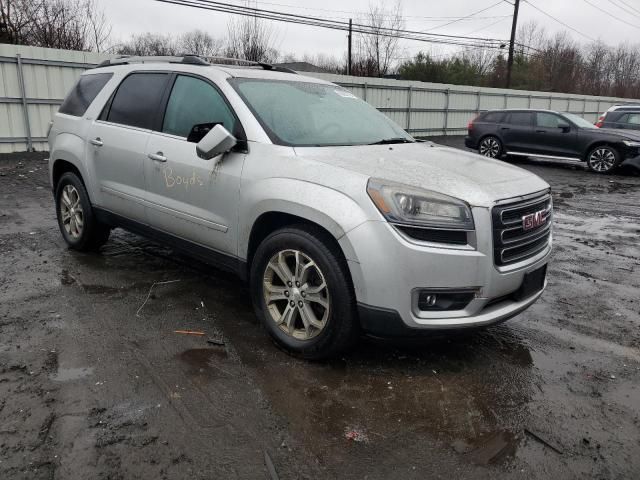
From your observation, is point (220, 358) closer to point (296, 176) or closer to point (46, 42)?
point (296, 176)

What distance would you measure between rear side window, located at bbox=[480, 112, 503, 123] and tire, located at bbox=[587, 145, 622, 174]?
2.87 m

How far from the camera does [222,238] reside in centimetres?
377

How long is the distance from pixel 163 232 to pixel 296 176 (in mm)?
1589

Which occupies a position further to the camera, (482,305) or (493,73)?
(493,73)

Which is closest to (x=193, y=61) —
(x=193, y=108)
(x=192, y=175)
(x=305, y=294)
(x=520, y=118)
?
(x=193, y=108)

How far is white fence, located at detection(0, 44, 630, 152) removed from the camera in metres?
12.4

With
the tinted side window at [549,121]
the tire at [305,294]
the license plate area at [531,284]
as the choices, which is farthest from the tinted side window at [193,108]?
the tinted side window at [549,121]

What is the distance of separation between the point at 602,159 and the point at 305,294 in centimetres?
1291

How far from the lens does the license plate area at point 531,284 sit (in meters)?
3.26

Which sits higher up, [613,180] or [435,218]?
[435,218]

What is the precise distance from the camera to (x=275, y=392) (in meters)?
2.98

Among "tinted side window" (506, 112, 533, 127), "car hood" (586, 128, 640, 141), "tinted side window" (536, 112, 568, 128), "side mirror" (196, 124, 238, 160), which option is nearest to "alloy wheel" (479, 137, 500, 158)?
"tinted side window" (506, 112, 533, 127)

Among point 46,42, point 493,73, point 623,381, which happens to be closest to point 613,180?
point 623,381

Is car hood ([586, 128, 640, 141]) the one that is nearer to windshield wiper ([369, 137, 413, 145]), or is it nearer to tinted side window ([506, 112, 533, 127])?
tinted side window ([506, 112, 533, 127])
